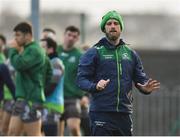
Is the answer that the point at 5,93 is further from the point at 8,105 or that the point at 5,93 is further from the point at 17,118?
the point at 17,118

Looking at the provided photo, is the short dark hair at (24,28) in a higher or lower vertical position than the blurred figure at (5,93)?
higher

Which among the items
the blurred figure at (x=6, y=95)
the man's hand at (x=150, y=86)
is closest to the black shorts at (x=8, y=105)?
the blurred figure at (x=6, y=95)

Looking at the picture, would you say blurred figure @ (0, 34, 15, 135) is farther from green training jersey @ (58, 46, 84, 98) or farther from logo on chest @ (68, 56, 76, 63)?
logo on chest @ (68, 56, 76, 63)

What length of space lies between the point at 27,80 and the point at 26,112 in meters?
0.46

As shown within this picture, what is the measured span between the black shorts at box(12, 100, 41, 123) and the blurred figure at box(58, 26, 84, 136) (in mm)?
2662

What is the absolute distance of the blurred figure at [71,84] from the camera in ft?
59.9

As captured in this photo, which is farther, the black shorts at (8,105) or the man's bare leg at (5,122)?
the black shorts at (8,105)

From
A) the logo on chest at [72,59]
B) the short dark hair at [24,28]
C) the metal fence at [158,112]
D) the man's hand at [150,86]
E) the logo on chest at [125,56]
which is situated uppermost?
the short dark hair at [24,28]

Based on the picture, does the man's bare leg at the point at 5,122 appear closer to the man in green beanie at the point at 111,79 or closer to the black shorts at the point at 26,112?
the black shorts at the point at 26,112

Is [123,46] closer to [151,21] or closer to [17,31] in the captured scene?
[17,31]

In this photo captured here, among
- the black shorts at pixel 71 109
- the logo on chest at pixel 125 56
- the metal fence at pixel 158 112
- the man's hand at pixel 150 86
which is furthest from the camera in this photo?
the metal fence at pixel 158 112

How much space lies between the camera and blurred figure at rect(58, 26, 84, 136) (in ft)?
59.9

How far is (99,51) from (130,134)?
1.02 metres

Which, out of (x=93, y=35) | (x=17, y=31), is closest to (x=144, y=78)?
(x=17, y=31)
